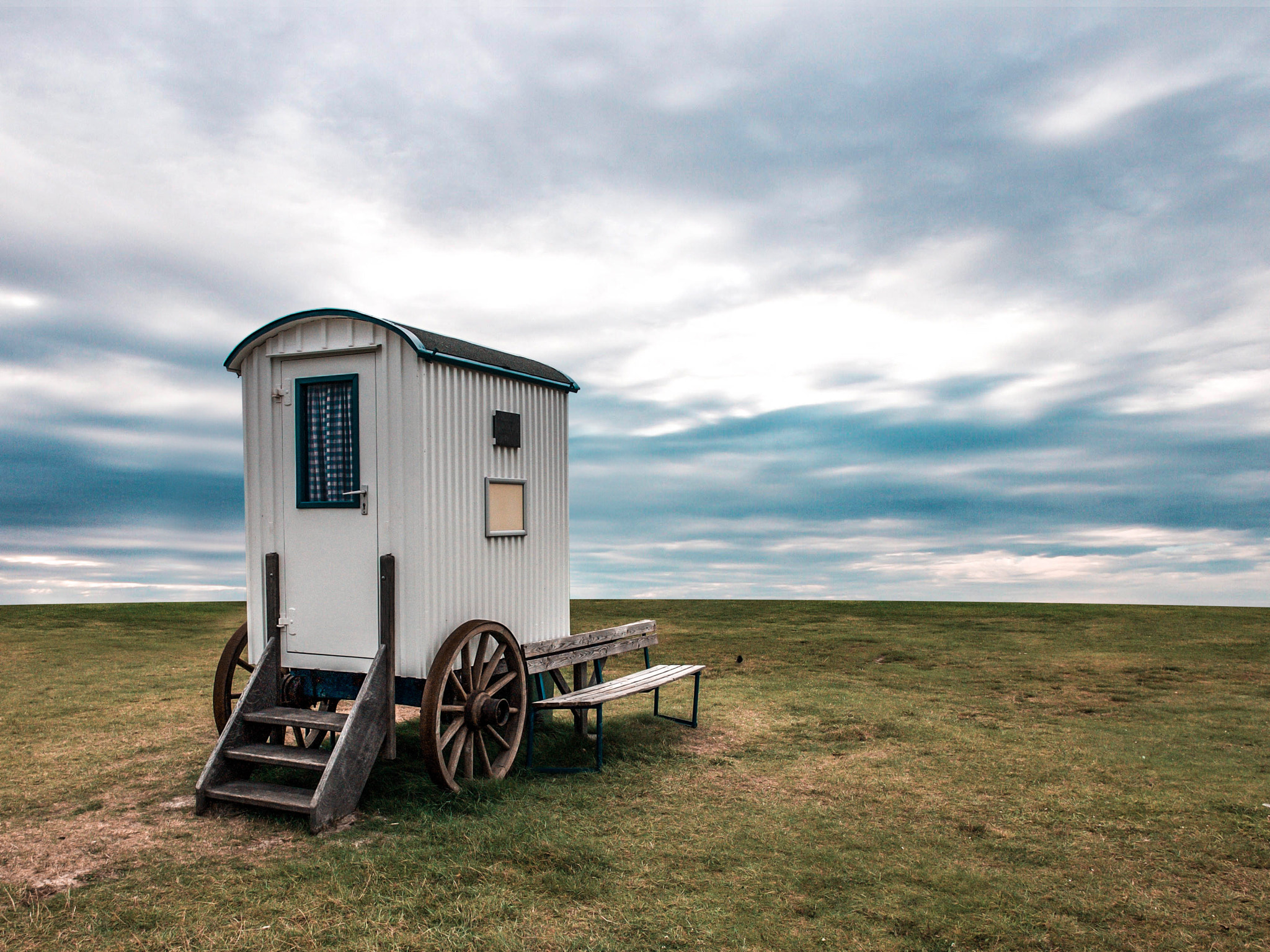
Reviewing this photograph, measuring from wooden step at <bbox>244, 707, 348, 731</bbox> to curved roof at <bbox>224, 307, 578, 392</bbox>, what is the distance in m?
2.79

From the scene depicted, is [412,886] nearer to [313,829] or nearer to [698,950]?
[313,829]

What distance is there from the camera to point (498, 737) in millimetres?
6473

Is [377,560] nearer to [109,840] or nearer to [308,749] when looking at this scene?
[308,749]

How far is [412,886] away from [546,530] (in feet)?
12.5

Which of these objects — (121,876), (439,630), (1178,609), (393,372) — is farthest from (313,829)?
(1178,609)

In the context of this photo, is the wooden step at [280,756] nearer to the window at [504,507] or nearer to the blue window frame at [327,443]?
the blue window frame at [327,443]

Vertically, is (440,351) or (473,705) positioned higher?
(440,351)

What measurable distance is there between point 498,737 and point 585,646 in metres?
1.50

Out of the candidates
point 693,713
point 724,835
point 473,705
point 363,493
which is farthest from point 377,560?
point 693,713

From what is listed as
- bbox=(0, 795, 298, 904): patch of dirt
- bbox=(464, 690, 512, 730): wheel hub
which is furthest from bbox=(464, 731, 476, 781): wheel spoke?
bbox=(0, 795, 298, 904): patch of dirt

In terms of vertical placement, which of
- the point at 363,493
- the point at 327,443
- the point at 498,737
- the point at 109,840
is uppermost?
the point at 327,443

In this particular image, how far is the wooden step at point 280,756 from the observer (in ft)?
18.5

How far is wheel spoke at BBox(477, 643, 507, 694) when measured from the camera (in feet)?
21.2

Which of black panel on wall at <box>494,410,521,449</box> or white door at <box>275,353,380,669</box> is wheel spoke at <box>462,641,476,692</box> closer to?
white door at <box>275,353,380,669</box>
